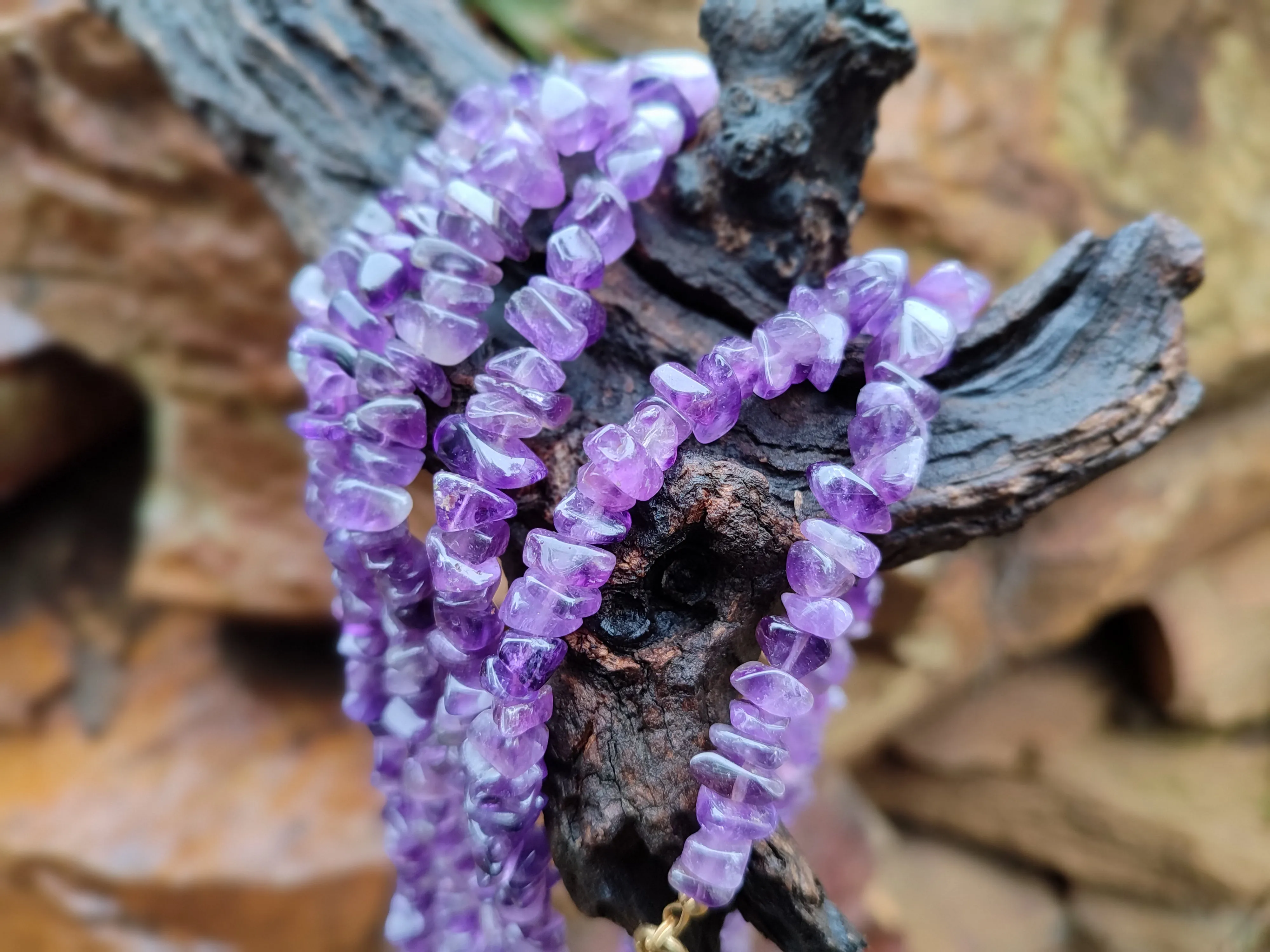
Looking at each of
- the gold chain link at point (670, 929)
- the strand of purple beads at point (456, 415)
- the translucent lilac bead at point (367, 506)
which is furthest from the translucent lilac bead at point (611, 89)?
the gold chain link at point (670, 929)

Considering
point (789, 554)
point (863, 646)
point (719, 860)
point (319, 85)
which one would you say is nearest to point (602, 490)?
point (789, 554)

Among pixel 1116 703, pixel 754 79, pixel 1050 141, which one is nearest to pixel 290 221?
pixel 754 79

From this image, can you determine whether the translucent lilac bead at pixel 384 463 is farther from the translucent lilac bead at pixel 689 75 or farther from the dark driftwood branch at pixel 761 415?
the translucent lilac bead at pixel 689 75

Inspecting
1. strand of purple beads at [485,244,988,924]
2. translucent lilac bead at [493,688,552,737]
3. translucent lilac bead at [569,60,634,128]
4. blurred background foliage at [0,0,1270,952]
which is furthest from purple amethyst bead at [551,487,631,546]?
blurred background foliage at [0,0,1270,952]

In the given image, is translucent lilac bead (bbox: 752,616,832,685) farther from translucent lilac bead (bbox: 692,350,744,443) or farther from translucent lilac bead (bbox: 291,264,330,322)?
translucent lilac bead (bbox: 291,264,330,322)

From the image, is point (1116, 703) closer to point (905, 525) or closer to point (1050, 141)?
point (1050, 141)

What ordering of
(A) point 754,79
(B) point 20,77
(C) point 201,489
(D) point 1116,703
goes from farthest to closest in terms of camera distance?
1. (D) point 1116,703
2. (C) point 201,489
3. (B) point 20,77
4. (A) point 754,79
